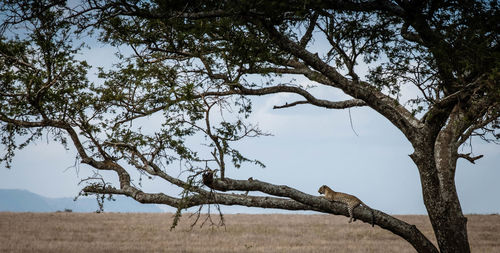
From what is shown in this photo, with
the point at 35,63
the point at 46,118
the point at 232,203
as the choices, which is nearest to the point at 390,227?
the point at 232,203

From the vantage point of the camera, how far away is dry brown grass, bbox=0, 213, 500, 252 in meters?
23.3

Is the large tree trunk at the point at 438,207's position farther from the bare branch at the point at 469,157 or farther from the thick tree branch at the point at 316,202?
the bare branch at the point at 469,157

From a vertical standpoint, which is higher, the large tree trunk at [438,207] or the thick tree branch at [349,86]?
the thick tree branch at [349,86]

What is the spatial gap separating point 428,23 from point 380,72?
1883mm

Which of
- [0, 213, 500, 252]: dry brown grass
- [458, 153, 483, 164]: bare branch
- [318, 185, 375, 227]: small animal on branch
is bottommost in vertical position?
[0, 213, 500, 252]: dry brown grass

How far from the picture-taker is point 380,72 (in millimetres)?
12508

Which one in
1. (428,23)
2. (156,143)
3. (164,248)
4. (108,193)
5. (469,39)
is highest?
(428,23)

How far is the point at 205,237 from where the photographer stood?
1064 inches

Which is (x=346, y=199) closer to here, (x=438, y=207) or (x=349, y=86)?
(x=438, y=207)

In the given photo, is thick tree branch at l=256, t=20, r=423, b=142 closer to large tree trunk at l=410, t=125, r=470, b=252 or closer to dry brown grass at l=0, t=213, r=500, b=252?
large tree trunk at l=410, t=125, r=470, b=252

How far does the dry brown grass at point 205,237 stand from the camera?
2327cm

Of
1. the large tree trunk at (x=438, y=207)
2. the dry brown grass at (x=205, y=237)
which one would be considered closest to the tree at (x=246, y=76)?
the large tree trunk at (x=438, y=207)

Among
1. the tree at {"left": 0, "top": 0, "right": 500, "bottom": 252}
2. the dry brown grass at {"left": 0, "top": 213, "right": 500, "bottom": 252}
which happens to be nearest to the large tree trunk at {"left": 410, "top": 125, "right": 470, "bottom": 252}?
the tree at {"left": 0, "top": 0, "right": 500, "bottom": 252}

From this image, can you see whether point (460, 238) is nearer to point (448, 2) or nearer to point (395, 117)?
point (395, 117)
